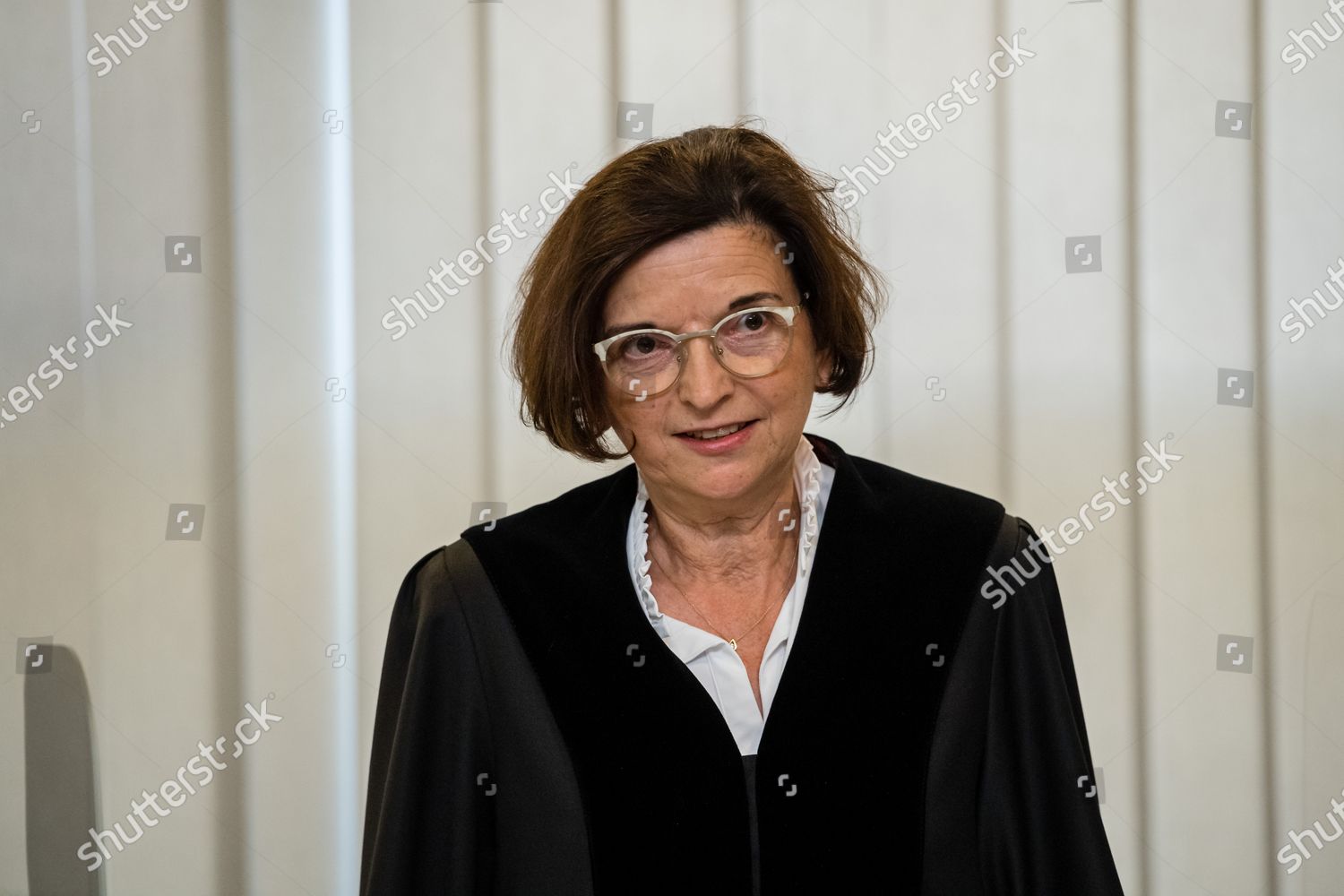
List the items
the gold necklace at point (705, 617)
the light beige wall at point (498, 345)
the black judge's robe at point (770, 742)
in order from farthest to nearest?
1. the light beige wall at point (498, 345)
2. the gold necklace at point (705, 617)
3. the black judge's robe at point (770, 742)

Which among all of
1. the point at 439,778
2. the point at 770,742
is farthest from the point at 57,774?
the point at 770,742

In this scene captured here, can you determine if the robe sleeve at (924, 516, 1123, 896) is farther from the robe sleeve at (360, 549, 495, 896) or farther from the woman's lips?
the robe sleeve at (360, 549, 495, 896)

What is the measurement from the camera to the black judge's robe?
4.36 ft

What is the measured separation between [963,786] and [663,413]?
21.7 inches

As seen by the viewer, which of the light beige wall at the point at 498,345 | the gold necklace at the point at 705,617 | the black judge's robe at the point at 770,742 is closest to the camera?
the black judge's robe at the point at 770,742

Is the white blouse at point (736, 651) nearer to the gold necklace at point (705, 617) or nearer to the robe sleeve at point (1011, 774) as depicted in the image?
the gold necklace at point (705, 617)

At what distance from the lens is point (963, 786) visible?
137 cm

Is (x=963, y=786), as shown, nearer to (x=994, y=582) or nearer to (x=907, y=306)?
(x=994, y=582)

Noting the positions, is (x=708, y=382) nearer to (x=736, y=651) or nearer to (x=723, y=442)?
(x=723, y=442)

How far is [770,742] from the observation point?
133 cm

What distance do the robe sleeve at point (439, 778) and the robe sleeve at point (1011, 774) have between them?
20.6 inches

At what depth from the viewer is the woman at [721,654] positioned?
4.39 feet

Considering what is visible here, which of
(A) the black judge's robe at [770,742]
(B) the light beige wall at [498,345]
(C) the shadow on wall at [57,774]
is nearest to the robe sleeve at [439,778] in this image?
(A) the black judge's robe at [770,742]

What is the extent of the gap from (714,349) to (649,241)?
0.15 metres
